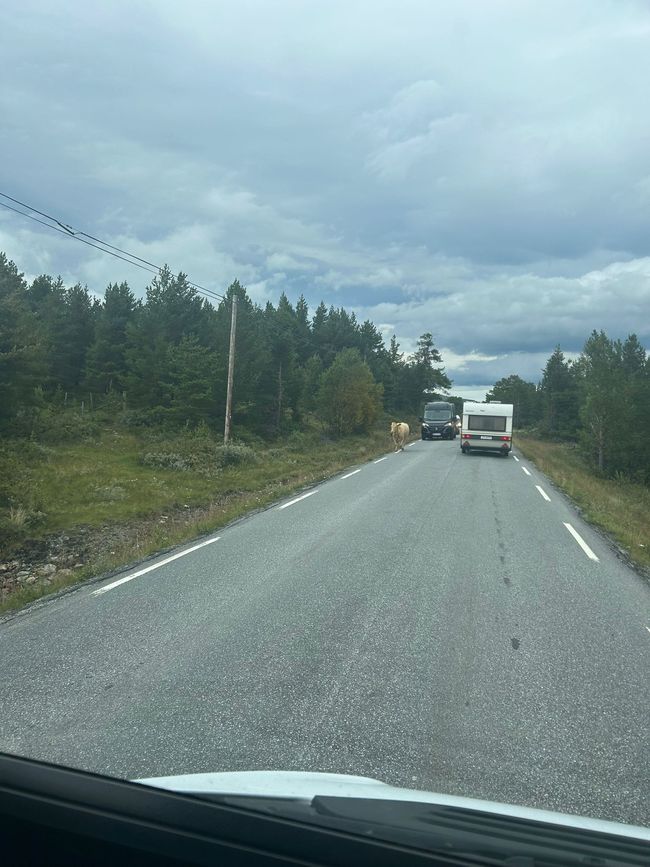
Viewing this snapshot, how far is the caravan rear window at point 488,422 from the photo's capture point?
31938 mm

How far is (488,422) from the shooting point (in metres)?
32.1

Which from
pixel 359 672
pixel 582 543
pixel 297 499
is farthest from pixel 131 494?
pixel 359 672

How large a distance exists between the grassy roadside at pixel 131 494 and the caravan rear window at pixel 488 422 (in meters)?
5.37

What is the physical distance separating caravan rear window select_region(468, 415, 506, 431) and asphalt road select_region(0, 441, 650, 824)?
22048mm

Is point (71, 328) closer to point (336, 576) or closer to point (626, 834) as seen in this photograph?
point (336, 576)

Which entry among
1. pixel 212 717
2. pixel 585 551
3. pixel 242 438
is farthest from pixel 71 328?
pixel 212 717

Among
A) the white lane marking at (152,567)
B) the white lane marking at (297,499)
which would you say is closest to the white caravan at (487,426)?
the white lane marking at (297,499)

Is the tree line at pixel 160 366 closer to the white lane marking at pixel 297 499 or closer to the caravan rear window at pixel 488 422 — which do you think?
the caravan rear window at pixel 488 422

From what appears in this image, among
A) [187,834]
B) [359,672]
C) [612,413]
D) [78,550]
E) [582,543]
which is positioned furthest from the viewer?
[612,413]

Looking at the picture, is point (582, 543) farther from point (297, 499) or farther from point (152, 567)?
point (297, 499)

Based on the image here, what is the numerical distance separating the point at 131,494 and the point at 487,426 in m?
18.7

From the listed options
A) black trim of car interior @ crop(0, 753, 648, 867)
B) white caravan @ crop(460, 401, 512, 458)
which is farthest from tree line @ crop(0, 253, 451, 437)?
black trim of car interior @ crop(0, 753, 648, 867)

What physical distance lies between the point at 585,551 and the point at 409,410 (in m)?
83.6

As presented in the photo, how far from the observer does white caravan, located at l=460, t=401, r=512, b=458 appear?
31828 millimetres
